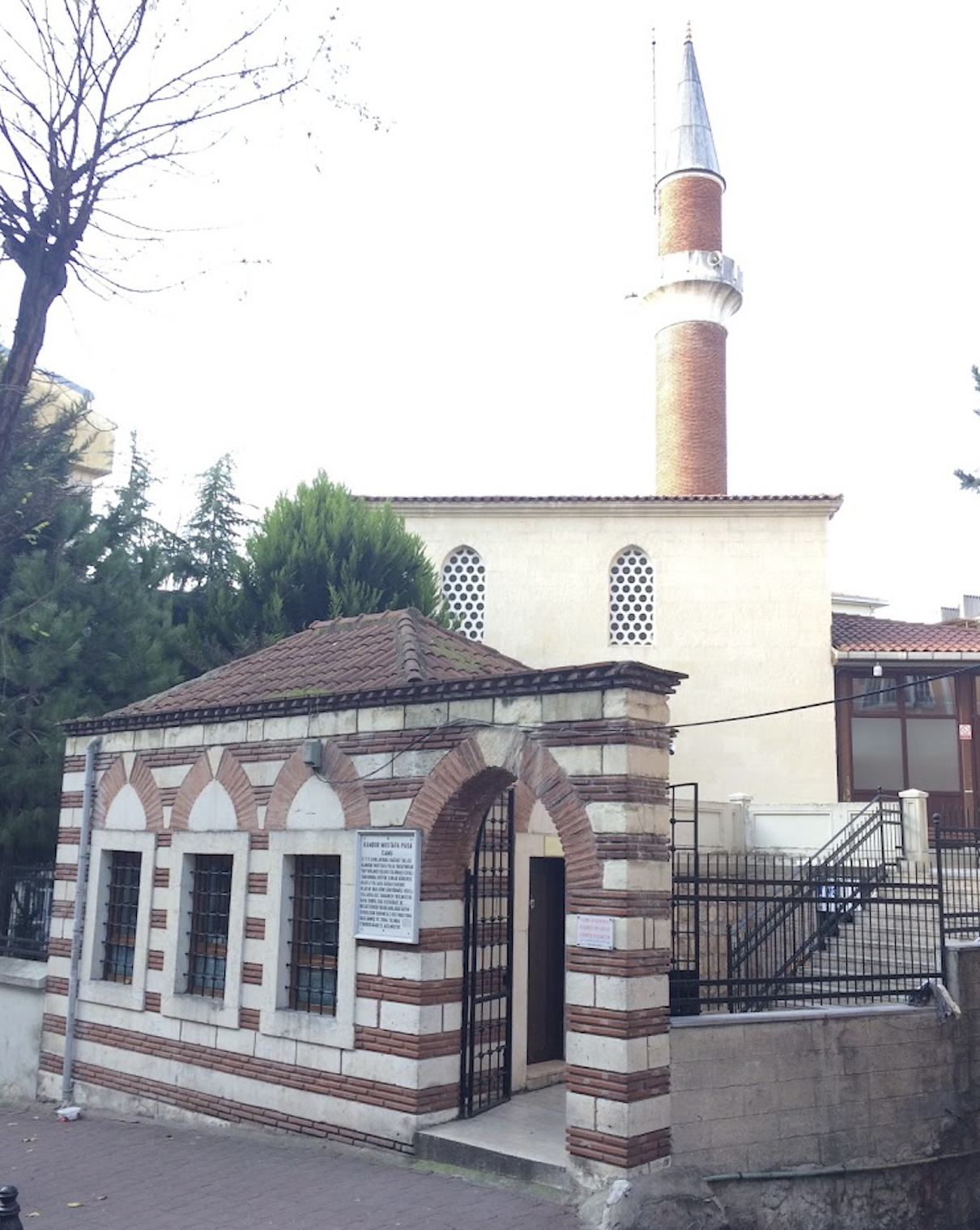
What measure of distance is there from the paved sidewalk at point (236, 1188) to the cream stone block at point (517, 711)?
3.14 metres

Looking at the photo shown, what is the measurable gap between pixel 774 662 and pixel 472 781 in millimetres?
16096

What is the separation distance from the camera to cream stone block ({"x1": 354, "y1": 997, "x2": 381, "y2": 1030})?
8875mm

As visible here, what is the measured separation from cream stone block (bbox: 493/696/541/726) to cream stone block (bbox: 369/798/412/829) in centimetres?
113

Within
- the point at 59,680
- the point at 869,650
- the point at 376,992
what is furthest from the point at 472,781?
the point at 869,650

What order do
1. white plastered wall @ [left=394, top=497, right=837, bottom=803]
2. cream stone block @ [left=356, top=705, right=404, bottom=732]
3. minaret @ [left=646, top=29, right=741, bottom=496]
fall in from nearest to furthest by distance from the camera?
1. cream stone block @ [left=356, top=705, right=404, bottom=732]
2. white plastered wall @ [left=394, top=497, right=837, bottom=803]
3. minaret @ [left=646, top=29, right=741, bottom=496]

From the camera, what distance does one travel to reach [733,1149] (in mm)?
8195

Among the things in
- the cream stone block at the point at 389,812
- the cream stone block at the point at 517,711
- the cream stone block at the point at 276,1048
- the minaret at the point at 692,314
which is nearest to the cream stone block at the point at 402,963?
the cream stone block at the point at 389,812

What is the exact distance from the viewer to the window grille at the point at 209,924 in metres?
10.6

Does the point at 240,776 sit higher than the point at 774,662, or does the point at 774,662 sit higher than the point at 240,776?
the point at 774,662

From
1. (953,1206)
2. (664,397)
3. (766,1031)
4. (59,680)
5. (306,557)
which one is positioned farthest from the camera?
(664,397)

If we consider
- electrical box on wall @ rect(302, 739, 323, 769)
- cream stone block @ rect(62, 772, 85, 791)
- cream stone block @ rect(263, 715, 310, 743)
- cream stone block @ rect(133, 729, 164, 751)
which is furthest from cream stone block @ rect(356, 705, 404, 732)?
cream stone block @ rect(62, 772, 85, 791)

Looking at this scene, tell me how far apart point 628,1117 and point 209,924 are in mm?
4940

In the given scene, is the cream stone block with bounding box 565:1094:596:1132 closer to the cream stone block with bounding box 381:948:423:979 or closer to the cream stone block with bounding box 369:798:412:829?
the cream stone block with bounding box 381:948:423:979

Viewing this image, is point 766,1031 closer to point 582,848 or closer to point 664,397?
point 582,848
